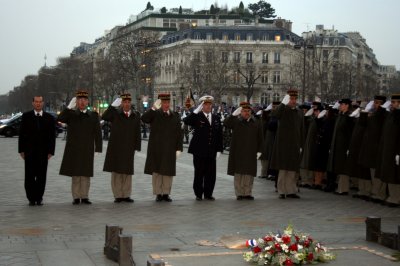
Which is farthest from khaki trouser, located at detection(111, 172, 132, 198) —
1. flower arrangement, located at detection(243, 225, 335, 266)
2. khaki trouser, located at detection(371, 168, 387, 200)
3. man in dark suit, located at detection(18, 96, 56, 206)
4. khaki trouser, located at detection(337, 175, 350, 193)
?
flower arrangement, located at detection(243, 225, 335, 266)

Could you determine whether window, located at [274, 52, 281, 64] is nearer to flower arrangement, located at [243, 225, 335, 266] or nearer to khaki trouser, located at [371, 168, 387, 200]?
khaki trouser, located at [371, 168, 387, 200]

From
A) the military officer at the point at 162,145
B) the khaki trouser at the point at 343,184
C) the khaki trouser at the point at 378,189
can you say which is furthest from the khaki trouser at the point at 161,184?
the khaki trouser at the point at 378,189

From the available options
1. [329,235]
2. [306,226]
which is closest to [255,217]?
[306,226]

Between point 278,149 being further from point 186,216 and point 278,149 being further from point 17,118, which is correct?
point 17,118

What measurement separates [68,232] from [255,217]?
3385 mm

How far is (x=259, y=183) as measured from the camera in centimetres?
1903

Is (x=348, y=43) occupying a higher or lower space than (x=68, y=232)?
higher

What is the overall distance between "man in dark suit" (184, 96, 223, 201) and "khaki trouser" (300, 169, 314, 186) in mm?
3533

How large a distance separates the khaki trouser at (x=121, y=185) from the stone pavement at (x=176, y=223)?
250 mm

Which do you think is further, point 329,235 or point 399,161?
point 399,161

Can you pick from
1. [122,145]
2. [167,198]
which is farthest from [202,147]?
[122,145]

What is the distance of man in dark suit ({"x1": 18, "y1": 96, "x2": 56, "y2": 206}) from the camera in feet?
45.8

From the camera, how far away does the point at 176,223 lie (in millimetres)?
11930

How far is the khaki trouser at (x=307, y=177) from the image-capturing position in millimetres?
18156
